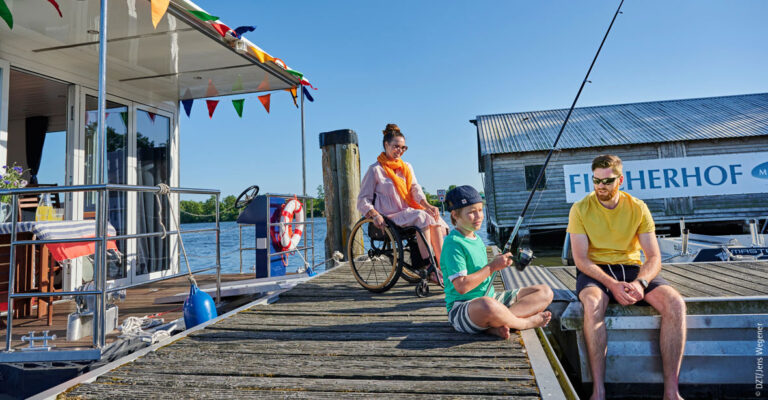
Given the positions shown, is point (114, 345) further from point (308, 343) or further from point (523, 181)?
point (523, 181)

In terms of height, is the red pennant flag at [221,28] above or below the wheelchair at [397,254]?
above

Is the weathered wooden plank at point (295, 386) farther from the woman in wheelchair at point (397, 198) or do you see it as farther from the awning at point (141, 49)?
the awning at point (141, 49)

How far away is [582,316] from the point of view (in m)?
2.33

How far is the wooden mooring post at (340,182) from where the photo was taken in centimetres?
555

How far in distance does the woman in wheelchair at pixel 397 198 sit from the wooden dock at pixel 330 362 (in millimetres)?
736

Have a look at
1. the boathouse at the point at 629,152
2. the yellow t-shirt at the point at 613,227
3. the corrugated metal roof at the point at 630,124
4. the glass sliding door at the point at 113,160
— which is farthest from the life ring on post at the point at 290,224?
the corrugated metal roof at the point at 630,124

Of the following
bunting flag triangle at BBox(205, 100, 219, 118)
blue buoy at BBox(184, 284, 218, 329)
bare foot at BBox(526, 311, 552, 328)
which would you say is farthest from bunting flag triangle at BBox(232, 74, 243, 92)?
bare foot at BBox(526, 311, 552, 328)

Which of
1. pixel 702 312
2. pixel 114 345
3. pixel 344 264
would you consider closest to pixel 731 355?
pixel 702 312

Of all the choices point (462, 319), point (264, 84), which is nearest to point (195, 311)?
point (462, 319)

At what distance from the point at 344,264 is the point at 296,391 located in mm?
3613

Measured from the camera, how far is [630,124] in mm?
17141

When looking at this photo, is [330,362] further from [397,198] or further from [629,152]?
[629,152]

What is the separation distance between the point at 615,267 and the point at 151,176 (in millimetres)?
6223

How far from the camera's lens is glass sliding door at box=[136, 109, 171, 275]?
6109mm
